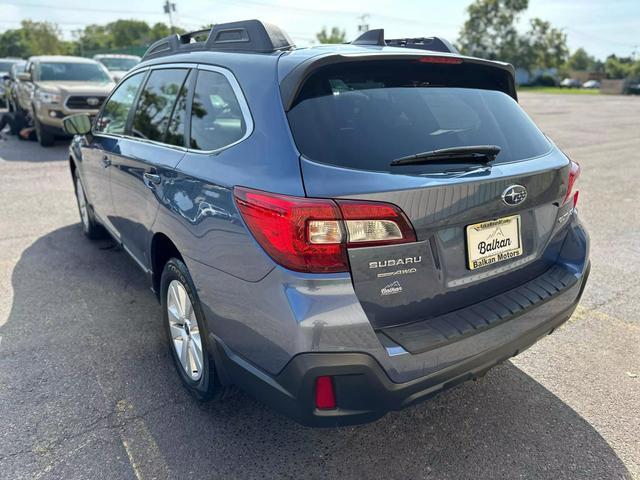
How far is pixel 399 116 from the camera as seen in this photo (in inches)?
86.8

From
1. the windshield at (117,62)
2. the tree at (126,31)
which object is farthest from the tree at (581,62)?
the windshield at (117,62)

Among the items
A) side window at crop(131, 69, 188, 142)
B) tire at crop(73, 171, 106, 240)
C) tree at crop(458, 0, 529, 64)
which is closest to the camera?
side window at crop(131, 69, 188, 142)

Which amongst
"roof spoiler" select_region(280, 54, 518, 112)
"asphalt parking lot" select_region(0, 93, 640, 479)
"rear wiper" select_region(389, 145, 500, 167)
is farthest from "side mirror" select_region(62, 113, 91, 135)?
"rear wiper" select_region(389, 145, 500, 167)

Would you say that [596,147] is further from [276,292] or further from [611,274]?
[276,292]

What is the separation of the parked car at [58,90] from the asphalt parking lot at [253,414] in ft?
26.1

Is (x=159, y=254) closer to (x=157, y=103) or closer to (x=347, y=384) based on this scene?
(x=157, y=103)

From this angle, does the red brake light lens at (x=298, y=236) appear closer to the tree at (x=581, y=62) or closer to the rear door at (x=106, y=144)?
the rear door at (x=106, y=144)

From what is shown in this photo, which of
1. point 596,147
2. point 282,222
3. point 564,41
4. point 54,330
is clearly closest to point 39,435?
point 54,330

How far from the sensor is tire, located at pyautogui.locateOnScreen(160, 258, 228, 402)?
246 centimetres

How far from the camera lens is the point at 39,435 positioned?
2451 millimetres

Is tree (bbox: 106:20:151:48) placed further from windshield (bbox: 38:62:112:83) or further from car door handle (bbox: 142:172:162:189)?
car door handle (bbox: 142:172:162:189)

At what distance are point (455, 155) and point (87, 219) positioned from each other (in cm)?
418

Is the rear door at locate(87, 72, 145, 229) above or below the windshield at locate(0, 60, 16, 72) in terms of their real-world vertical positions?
above

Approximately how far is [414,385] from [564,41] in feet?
318
